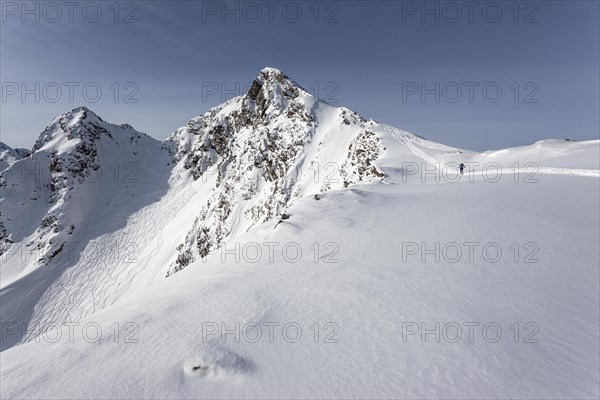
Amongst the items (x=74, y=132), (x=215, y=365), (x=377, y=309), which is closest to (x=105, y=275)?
(x=74, y=132)

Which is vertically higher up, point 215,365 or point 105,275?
point 215,365

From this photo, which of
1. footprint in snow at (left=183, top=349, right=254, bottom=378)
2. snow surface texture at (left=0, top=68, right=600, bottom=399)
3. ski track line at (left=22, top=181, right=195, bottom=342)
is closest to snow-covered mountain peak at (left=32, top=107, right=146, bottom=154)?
ski track line at (left=22, top=181, right=195, bottom=342)

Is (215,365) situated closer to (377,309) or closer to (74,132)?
(377,309)

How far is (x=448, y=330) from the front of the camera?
13.6 ft

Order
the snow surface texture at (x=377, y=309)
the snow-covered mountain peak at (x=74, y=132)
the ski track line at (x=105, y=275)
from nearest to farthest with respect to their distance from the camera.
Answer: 1. the snow surface texture at (x=377, y=309)
2. the ski track line at (x=105, y=275)
3. the snow-covered mountain peak at (x=74, y=132)

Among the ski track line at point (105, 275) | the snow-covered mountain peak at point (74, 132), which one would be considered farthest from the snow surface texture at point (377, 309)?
the snow-covered mountain peak at point (74, 132)

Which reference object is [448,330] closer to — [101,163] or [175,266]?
[175,266]

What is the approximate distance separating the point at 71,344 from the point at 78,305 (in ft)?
171

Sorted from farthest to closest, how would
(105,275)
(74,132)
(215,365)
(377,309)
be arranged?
(74,132) → (105,275) → (377,309) → (215,365)

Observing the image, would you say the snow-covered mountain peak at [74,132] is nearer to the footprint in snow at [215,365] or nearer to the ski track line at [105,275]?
the ski track line at [105,275]

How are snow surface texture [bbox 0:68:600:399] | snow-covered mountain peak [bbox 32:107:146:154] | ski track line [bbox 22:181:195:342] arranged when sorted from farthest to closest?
snow-covered mountain peak [bbox 32:107:146:154] → ski track line [bbox 22:181:195:342] → snow surface texture [bbox 0:68:600:399]

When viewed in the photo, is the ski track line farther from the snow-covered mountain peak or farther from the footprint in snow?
the footprint in snow

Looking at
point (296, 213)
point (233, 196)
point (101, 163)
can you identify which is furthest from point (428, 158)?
point (101, 163)

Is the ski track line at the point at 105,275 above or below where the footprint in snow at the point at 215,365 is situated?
below
